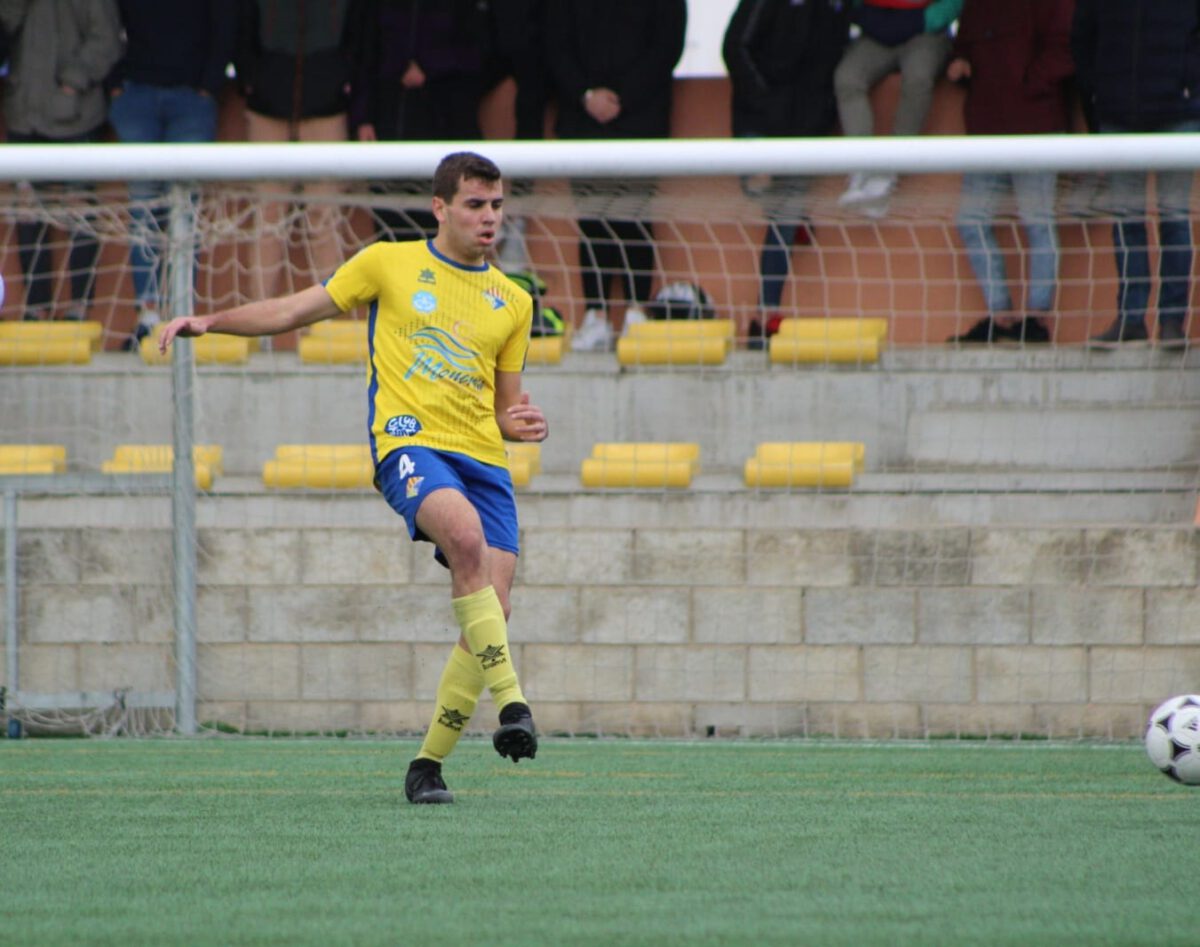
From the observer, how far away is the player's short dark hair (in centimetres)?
554

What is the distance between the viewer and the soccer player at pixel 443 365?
552cm

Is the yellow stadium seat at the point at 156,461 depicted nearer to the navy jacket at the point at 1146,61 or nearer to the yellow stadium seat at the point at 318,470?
the yellow stadium seat at the point at 318,470

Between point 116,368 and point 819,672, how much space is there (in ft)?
14.7

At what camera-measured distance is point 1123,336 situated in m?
9.97

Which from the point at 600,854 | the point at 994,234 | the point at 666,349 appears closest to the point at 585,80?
the point at 666,349

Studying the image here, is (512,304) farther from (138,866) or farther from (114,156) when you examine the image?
(114,156)

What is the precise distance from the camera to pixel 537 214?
9.72m

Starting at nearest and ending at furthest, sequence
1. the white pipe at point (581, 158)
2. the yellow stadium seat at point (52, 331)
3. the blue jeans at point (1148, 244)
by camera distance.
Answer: the white pipe at point (581, 158) → the blue jeans at point (1148, 244) → the yellow stadium seat at point (52, 331)

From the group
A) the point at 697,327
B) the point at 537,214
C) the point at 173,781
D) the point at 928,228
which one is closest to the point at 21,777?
the point at 173,781

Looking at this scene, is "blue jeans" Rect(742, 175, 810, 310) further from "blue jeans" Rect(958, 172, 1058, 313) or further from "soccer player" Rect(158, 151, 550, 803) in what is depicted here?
"soccer player" Rect(158, 151, 550, 803)

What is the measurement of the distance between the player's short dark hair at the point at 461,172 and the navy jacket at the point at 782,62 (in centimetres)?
606

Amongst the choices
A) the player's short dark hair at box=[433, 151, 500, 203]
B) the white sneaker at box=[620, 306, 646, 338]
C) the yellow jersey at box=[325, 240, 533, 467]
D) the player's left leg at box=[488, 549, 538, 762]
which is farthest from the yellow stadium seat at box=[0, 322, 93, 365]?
the player's left leg at box=[488, 549, 538, 762]

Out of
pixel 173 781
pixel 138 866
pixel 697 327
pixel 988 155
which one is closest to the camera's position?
pixel 138 866

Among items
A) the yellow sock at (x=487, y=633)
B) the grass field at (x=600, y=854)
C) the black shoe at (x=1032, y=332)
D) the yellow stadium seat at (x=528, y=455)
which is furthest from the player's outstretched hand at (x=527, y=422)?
the black shoe at (x=1032, y=332)
